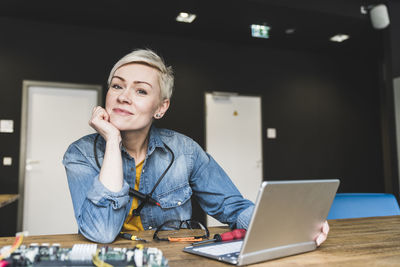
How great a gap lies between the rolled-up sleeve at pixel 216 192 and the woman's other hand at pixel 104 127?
0.43 metres

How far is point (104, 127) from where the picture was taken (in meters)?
1.29

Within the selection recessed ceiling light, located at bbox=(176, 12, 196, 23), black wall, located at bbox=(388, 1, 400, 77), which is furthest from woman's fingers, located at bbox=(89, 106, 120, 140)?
black wall, located at bbox=(388, 1, 400, 77)

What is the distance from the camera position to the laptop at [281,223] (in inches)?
28.5

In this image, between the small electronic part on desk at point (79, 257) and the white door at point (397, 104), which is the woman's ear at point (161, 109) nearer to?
the small electronic part on desk at point (79, 257)

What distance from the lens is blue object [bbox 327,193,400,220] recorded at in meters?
1.73

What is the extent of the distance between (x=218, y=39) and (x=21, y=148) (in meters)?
3.16

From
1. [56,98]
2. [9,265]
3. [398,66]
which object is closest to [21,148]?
[56,98]

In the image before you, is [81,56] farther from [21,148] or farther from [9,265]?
[9,265]

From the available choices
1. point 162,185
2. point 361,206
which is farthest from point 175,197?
point 361,206

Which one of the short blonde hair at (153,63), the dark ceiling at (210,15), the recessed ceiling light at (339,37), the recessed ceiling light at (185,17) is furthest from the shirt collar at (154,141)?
the recessed ceiling light at (339,37)

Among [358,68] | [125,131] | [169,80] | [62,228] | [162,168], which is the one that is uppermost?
[358,68]

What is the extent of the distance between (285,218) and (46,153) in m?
4.20

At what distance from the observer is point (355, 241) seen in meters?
1.04

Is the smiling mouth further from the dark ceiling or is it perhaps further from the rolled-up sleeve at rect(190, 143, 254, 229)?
the dark ceiling
